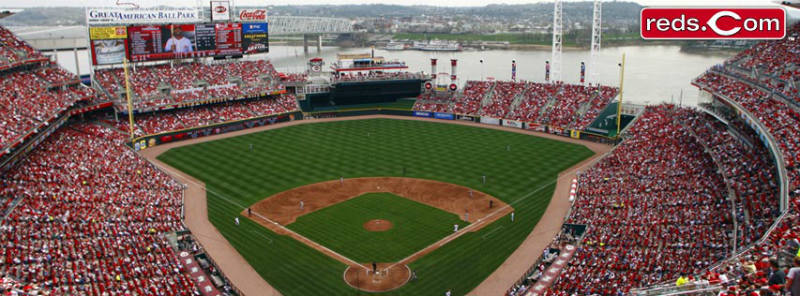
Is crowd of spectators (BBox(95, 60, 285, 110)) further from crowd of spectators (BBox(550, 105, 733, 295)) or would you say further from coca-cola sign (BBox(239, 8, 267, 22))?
crowd of spectators (BBox(550, 105, 733, 295))

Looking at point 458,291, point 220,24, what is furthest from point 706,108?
point 220,24

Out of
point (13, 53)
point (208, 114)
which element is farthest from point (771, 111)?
point (13, 53)

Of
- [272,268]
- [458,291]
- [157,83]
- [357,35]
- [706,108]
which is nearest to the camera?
[458,291]

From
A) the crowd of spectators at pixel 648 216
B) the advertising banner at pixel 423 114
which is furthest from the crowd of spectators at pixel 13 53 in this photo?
the crowd of spectators at pixel 648 216

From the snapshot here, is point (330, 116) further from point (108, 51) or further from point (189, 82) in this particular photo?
point (108, 51)

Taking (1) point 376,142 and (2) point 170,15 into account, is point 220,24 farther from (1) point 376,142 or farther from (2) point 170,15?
(1) point 376,142

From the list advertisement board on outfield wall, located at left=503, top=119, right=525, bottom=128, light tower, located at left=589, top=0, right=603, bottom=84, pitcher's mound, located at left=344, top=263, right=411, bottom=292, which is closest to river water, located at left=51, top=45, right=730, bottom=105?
light tower, located at left=589, top=0, right=603, bottom=84
